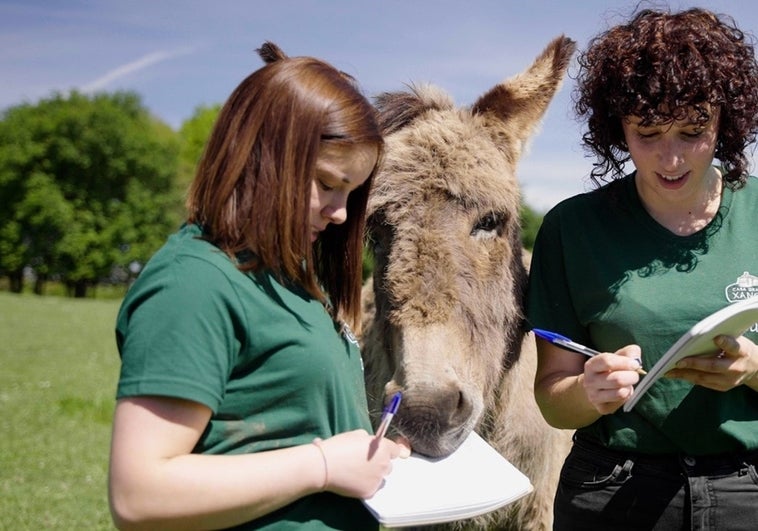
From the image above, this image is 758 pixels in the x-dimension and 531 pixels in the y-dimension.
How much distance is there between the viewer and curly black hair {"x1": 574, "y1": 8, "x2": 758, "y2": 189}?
7.07ft

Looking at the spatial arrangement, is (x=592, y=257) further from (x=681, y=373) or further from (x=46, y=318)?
(x=46, y=318)

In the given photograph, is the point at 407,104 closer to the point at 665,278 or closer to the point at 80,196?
the point at 665,278

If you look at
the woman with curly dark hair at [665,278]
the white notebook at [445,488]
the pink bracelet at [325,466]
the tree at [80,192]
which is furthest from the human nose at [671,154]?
the tree at [80,192]

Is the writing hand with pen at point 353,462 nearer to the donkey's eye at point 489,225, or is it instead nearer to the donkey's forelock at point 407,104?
the donkey's eye at point 489,225

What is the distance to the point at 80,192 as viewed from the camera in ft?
162

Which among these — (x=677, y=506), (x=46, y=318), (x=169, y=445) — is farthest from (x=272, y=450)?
(x=46, y=318)

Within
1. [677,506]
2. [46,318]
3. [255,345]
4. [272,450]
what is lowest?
[46,318]

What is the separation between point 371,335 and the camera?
4.01m

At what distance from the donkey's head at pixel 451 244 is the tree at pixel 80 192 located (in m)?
48.0

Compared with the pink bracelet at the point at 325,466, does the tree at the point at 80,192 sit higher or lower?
lower

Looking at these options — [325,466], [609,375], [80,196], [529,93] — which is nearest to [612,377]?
[609,375]

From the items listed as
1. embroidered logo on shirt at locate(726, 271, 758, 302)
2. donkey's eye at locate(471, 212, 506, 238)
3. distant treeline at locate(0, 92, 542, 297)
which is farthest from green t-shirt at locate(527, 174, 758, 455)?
distant treeline at locate(0, 92, 542, 297)

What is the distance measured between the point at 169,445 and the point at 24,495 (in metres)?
5.92

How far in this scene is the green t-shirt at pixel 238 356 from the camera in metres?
1.39
